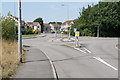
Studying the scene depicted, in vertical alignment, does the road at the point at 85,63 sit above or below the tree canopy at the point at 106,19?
below

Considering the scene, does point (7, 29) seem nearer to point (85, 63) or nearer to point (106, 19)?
point (85, 63)

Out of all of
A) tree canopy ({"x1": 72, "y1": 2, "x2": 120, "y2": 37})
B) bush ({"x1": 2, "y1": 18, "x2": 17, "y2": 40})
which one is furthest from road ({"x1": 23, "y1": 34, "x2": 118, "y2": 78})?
tree canopy ({"x1": 72, "y1": 2, "x2": 120, "y2": 37})

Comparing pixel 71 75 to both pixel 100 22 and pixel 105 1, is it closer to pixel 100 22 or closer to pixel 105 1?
pixel 100 22

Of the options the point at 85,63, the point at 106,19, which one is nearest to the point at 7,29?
the point at 85,63

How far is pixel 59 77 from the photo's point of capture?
799cm

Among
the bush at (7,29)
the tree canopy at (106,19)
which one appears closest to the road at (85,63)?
the bush at (7,29)

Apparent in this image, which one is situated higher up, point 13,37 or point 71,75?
point 13,37

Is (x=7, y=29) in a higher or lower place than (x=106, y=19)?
lower

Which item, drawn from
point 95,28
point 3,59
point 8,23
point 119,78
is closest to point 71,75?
point 119,78

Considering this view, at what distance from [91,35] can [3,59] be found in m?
42.6

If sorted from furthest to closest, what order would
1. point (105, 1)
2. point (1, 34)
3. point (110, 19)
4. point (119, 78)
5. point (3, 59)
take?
point (105, 1), point (110, 19), point (1, 34), point (3, 59), point (119, 78)

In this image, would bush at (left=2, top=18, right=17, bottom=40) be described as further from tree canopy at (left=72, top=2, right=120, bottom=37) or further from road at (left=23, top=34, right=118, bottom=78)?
tree canopy at (left=72, top=2, right=120, bottom=37)

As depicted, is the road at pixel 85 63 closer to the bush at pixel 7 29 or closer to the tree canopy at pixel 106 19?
the bush at pixel 7 29

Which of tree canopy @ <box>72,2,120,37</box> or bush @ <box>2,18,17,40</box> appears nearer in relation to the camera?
bush @ <box>2,18,17,40</box>
